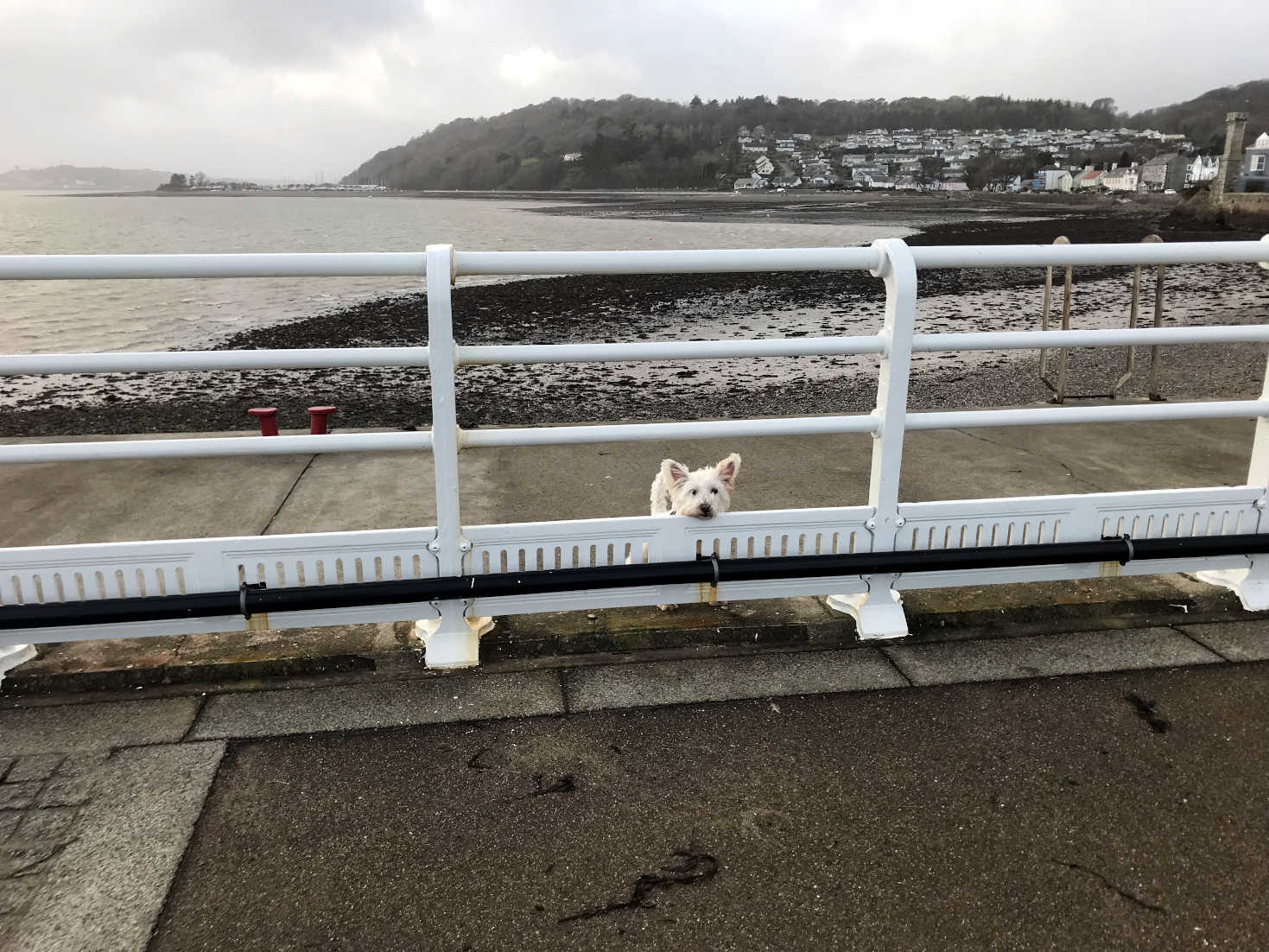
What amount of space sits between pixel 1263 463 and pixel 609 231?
66.1 metres

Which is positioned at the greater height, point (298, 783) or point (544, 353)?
point (544, 353)

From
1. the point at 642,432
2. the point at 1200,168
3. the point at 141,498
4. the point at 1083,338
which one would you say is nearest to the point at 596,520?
the point at 642,432

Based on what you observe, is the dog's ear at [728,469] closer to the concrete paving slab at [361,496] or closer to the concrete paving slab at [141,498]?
the concrete paving slab at [361,496]

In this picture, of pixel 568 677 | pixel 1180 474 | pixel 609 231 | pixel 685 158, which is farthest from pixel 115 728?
pixel 685 158

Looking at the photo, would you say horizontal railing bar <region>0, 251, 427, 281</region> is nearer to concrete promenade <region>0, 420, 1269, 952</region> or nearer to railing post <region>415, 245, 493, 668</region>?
railing post <region>415, 245, 493, 668</region>

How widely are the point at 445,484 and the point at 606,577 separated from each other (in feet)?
2.37

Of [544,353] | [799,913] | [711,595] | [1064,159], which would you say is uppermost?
[1064,159]

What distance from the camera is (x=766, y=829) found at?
272 centimetres

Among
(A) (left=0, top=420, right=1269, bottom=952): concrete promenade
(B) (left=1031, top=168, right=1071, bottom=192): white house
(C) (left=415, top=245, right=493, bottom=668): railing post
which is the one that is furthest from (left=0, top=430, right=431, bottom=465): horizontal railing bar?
(B) (left=1031, top=168, right=1071, bottom=192): white house

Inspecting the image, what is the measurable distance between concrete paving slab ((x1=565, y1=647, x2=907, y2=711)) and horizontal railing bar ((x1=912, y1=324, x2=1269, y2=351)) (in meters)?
1.29

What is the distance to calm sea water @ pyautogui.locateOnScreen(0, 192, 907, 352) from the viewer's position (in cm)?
Result: 2547

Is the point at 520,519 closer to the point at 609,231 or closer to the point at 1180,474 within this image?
the point at 1180,474

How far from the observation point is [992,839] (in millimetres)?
2666

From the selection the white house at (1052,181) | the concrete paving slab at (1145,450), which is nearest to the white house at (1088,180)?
the white house at (1052,181)
